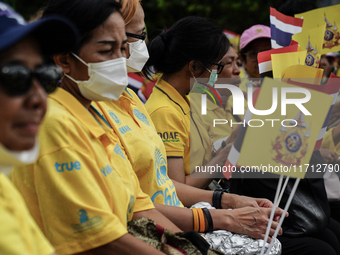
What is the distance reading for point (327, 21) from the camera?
10.4 feet

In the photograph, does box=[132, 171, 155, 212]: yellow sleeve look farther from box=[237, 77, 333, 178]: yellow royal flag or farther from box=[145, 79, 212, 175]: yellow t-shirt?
box=[145, 79, 212, 175]: yellow t-shirt

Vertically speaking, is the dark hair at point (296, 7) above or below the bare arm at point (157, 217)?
above

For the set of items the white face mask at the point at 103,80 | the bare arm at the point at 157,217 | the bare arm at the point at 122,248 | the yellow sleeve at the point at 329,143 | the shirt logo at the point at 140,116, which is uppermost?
the white face mask at the point at 103,80

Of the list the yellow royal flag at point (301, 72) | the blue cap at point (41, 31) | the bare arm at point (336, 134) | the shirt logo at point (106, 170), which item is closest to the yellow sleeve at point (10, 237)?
the blue cap at point (41, 31)

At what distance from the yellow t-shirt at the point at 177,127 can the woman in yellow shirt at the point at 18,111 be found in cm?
155

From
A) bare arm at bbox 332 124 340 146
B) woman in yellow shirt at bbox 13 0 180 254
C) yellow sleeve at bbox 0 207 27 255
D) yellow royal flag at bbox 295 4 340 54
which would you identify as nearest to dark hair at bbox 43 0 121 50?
woman in yellow shirt at bbox 13 0 180 254

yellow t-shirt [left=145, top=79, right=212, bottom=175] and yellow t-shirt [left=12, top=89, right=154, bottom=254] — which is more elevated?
yellow t-shirt [left=12, top=89, right=154, bottom=254]

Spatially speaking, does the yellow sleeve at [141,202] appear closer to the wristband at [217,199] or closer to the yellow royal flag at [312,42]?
the wristband at [217,199]

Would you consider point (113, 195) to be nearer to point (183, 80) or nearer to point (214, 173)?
point (214, 173)

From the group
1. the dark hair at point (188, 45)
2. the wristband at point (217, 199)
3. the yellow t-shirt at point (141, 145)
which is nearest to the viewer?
the yellow t-shirt at point (141, 145)

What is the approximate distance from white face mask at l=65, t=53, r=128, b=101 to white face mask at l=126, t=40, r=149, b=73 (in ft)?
2.55

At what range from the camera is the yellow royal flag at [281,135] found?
1818 millimetres

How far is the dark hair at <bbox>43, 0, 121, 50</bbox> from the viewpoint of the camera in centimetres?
172

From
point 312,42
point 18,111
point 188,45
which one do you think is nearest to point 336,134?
point 312,42
